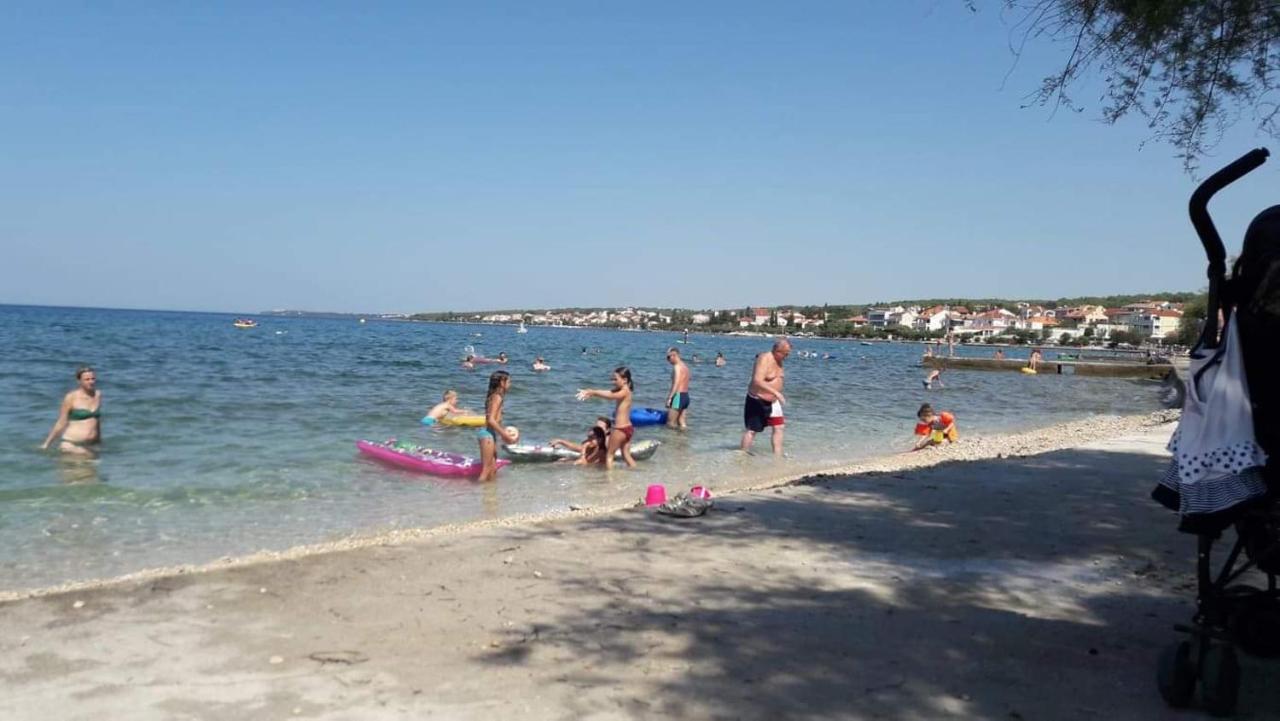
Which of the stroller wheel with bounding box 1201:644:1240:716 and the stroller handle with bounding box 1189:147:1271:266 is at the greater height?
the stroller handle with bounding box 1189:147:1271:266

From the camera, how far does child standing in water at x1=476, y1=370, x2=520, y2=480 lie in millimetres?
10727

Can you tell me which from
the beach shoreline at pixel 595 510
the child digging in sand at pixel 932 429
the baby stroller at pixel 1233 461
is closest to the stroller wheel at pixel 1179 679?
the baby stroller at pixel 1233 461

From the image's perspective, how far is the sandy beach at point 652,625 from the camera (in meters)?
3.30

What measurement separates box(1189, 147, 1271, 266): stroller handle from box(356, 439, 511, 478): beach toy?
29.6 ft

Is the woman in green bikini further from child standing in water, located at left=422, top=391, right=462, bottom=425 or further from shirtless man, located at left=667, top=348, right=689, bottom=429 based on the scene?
shirtless man, located at left=667, top=348, right=689, bottom=429

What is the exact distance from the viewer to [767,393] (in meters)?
12.7

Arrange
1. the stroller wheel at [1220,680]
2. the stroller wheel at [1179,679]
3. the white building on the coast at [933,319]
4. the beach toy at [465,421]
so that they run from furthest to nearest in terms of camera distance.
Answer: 1. the white building on the coast at [933,319]
2. the beach toy at [465,421]
3. the stroller wheel at [1179,679]
4. the stroller wheel at [1220,680]

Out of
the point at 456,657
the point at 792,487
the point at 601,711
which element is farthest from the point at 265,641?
the point at 792,487

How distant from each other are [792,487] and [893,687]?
16.2ft

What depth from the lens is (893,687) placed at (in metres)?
3.33

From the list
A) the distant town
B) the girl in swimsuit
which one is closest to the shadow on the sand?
the girl in swimsuit

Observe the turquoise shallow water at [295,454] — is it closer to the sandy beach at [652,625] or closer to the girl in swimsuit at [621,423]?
the girl in swimsuit at [621,423]

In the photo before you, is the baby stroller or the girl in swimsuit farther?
the girl in swimsuit

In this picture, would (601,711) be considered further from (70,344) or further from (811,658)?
(70,344)
